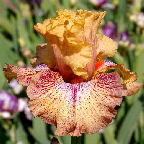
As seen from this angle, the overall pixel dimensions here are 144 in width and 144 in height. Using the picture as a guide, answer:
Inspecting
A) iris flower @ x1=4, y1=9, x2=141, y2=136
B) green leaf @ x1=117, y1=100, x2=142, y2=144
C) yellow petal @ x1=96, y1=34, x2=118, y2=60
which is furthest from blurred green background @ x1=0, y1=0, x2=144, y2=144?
iris flower @ x1=4, y1=9, x2=141, y2=136

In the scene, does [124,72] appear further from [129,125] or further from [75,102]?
[129,125]

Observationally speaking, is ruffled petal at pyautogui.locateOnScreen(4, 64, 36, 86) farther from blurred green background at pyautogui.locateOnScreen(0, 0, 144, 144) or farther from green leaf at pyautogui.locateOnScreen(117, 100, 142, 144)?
green leaf at pyautogui.locateOnScreen(117, 100, 142, 144)

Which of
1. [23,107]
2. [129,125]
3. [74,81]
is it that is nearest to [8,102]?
[23,107]

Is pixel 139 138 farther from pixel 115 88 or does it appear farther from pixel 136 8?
pixel 136 8

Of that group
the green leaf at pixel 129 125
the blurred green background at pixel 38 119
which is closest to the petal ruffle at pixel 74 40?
the blurred green background at pixel 38 119

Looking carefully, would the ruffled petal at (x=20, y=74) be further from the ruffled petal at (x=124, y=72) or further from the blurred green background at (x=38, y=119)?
the blurred green background at (x=38, y=119)

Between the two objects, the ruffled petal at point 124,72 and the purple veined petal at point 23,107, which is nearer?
the ruffled petal at point 124,72
